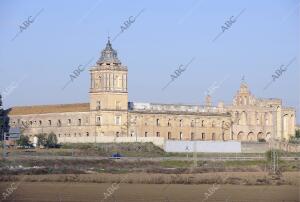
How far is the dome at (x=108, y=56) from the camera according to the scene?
96.6m

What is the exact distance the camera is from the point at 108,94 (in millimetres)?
95375

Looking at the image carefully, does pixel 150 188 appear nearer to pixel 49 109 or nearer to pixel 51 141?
A: pixel 51 141

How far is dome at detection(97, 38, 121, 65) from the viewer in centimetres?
9662

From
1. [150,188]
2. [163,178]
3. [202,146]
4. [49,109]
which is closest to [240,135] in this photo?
[202,146]

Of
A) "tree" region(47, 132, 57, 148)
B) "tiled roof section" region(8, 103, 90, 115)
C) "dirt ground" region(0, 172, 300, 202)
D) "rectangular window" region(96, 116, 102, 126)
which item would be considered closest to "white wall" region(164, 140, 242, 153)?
"rectangular window" region(96, 116, 102, 126)

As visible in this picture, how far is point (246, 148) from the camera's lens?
97375 millimetres

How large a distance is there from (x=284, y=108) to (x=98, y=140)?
32148 millimetres

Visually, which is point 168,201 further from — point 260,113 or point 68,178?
point 260,113

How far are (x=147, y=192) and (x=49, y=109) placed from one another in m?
61.0

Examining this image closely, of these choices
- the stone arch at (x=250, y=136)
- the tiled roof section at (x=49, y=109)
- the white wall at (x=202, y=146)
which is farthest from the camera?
the stone arch at (x=250, y=136)

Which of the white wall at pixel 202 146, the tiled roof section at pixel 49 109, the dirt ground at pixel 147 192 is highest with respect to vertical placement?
the tiled roof section at pixel 49 109

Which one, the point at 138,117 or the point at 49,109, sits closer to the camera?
the point at 138,117

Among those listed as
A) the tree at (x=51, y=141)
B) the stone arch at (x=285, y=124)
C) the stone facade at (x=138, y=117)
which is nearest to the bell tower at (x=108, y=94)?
the stone facade at (x=138, y=117)

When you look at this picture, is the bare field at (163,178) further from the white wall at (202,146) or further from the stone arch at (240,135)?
the stone arch at (240,135)
